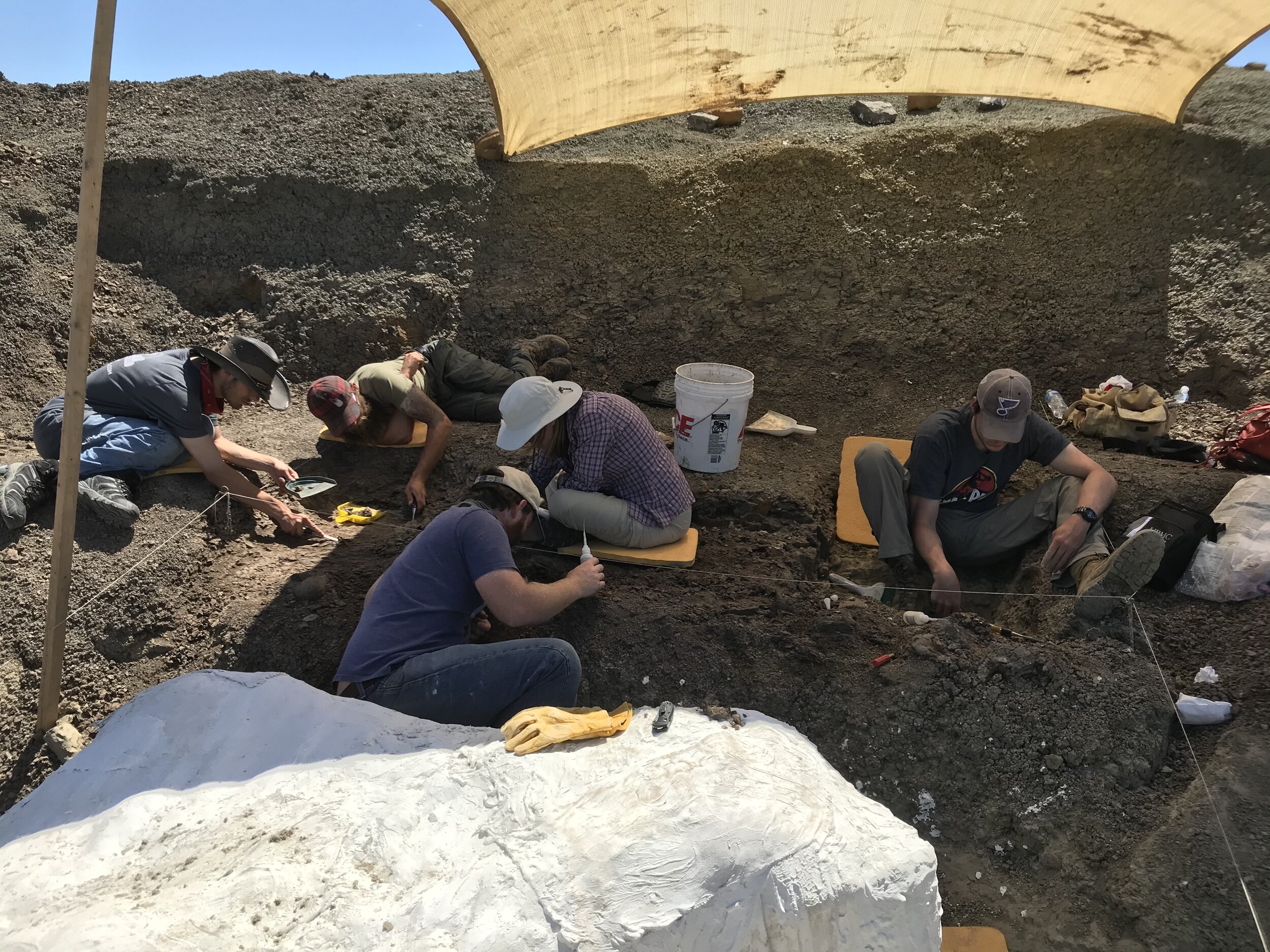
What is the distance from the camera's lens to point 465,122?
6473mm

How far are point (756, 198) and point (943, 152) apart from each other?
4.46ft

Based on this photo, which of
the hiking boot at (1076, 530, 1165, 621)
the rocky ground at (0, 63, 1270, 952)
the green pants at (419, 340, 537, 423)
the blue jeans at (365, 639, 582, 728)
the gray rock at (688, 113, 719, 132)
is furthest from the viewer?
the gray rock at (688, 113, 719, 132)

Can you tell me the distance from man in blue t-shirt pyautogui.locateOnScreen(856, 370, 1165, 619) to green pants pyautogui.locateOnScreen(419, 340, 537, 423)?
7.35 ft

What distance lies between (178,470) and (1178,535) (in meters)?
4.27

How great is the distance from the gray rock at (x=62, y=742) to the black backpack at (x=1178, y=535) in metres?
3.78

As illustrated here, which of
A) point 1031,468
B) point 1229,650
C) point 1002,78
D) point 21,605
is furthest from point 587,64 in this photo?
point 1229,650

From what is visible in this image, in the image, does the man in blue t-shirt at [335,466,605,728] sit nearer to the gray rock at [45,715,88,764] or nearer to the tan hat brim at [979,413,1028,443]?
the gray rock at [45,715,88,764]

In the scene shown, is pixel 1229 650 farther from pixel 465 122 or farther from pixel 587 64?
pixel 465 122

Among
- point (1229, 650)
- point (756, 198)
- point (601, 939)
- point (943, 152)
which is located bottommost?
point (601, 939)

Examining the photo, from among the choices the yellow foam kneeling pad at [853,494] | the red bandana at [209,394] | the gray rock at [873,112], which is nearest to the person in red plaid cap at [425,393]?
the red bandana at [209,394]

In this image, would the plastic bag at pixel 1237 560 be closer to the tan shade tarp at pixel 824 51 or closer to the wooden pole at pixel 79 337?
the tan shade tarp at pixel 824 51

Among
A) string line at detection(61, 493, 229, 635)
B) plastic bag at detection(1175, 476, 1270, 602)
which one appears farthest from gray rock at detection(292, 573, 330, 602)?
plastic bag at detection(1175, 476, 1270, 602)

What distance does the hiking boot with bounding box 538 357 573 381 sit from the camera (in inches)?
206

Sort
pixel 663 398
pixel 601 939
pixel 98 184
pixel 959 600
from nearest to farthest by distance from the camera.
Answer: pixel 601 939 → pixel 98 184 → pixel 959 600 → pixel 663 398
